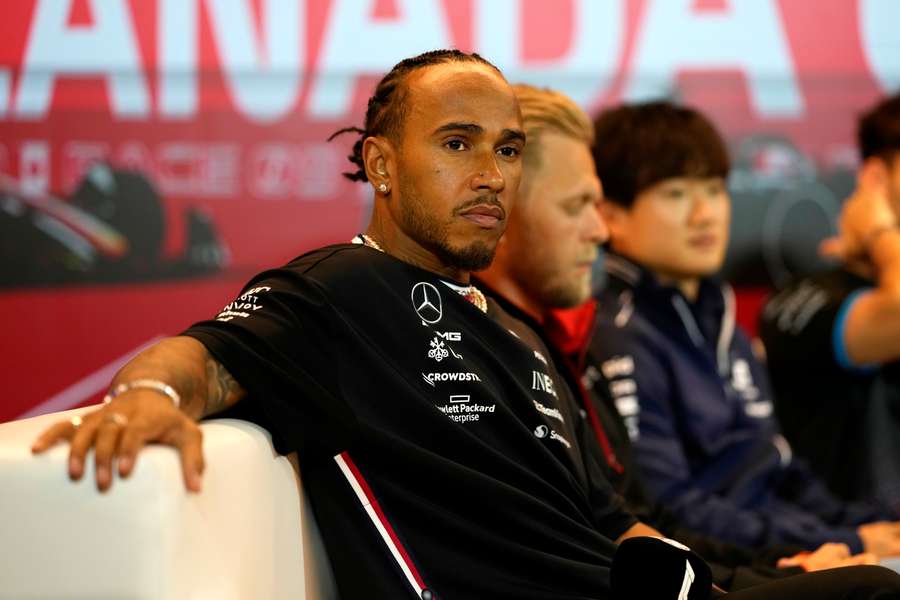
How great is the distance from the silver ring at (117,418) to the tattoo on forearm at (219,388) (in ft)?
0.53

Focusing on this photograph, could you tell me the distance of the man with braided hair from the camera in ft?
4.54

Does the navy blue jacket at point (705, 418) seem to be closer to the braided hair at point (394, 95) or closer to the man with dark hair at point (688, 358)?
the man with dark hair at point (688, 358)

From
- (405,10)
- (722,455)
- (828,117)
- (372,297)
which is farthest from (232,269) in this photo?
(828,117)

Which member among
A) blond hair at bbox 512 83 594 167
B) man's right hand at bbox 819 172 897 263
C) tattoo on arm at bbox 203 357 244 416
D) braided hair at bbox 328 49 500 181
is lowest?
man's right hand at bbox 819 172 897 263

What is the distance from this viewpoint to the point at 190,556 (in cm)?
124

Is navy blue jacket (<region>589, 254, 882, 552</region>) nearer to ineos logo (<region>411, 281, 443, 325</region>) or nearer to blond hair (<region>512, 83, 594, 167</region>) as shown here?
blond hair (<region>512, 83, 594, 167</region>)

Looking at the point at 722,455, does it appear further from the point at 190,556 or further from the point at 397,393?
the point at 190,556

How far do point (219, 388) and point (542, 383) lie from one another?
1.75 ft

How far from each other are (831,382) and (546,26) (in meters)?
1.15

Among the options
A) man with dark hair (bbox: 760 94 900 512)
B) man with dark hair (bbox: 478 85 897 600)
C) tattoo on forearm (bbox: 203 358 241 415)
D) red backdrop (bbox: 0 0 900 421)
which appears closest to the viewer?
tattoo on forearm (bbox: 203 358 241 415)

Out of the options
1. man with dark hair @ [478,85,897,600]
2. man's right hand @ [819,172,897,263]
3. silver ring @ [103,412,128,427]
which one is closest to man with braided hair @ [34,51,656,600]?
silver ring @ [103,412,128,427]

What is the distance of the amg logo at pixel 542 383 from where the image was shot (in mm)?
1705

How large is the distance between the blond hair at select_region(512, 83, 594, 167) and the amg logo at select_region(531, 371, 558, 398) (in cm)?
50

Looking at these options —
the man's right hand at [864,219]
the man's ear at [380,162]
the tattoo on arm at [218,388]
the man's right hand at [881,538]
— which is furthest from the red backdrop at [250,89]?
the tattoo on arm at [218,388]
